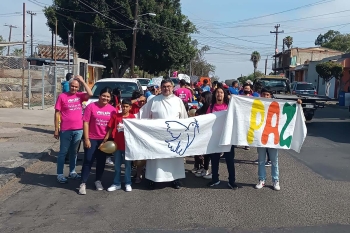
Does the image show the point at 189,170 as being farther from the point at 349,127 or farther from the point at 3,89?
the point at 3,89

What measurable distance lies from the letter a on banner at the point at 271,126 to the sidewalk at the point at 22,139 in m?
4.66

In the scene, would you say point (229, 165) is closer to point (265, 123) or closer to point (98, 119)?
point (265, 123)

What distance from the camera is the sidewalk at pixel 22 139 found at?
9.81 metres

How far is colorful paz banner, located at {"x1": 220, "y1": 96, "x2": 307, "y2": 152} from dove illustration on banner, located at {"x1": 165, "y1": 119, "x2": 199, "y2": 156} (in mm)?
536

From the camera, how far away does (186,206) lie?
7.15 meters

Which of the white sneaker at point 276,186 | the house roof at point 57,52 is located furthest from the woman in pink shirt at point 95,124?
the house roof at point 57,52

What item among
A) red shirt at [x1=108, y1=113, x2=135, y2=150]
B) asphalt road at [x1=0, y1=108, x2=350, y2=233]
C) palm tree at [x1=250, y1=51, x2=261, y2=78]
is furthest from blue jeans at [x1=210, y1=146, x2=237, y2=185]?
palm tree at [x1=250, y1=51, x2=261, y2=78]

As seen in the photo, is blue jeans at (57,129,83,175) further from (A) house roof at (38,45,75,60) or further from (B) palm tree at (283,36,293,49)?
(B) palm tree at (283,36,293,49)

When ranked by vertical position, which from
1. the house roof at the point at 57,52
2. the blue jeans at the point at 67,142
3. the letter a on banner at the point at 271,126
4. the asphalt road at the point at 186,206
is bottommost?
the asphalt road at the point at 186,206

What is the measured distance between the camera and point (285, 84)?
22.8m

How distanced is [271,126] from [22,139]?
25.7ft

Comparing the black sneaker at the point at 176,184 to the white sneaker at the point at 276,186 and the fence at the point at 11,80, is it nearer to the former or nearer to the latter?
the white sneaker at the point at 276,186

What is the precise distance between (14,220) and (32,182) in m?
2.37

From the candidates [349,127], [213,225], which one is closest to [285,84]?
[349,127]
